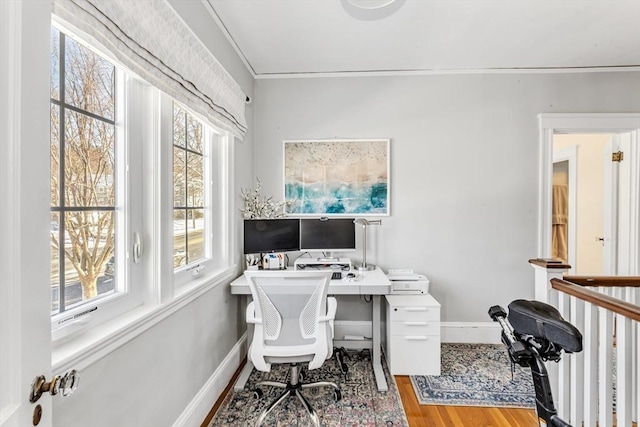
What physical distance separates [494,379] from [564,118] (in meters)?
2.42

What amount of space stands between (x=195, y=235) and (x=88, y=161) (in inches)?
35.8

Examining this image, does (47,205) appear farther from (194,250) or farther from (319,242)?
(319,242)

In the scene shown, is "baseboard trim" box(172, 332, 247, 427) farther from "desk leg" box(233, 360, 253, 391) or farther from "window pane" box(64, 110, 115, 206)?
"window pane" box(64, 110, 115, 206)

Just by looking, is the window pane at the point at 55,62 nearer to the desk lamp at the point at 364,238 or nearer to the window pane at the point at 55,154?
the window pane at the point at 55,154

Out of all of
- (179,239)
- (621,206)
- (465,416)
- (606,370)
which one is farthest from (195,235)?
(621,206)

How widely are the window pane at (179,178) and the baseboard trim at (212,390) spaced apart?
116 cm

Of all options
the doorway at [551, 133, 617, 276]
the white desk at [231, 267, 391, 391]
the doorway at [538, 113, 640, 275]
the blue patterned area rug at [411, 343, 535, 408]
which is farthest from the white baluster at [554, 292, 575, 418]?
the doorway at [551, 133, 617, 276]

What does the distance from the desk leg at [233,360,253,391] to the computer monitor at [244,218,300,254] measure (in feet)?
2.98

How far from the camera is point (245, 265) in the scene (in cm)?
279

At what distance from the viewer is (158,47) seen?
134 cm

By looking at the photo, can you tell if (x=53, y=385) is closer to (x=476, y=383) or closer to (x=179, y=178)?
(x=179, y=178)

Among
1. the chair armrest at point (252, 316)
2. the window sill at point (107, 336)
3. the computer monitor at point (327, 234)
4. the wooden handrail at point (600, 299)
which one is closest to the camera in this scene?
the window sill at point (107, 336)

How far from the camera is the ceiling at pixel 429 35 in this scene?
2047 mm

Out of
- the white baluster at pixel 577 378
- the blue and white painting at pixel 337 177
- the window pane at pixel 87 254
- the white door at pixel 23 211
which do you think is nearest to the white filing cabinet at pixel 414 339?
the white baluster at pixel 577 378
